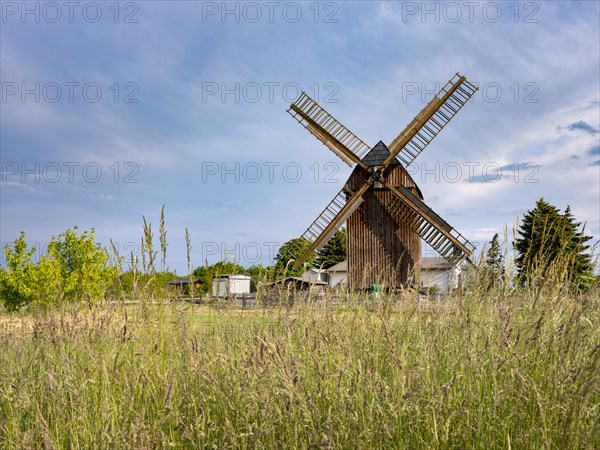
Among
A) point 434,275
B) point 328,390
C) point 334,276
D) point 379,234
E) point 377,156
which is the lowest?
point 328,390

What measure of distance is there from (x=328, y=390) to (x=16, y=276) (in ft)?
72.2

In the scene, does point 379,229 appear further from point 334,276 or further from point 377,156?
point 334,276

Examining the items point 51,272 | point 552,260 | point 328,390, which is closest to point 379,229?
point 51,272

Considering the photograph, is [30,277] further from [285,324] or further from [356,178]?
[285,324]

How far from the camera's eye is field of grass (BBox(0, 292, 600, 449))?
258 cm

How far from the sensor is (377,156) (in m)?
22.4

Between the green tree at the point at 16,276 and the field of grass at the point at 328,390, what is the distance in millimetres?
18642

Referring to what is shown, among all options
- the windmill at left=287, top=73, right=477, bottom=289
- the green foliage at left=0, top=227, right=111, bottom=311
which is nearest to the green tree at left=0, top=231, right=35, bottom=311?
the green foliage at left=0, top=227, right=111, bottom=311

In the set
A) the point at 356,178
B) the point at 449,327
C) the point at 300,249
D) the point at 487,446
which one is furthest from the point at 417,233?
the point at 487,446

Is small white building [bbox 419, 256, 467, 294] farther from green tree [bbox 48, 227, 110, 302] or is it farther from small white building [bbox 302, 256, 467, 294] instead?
green tree [bbox 48, 227, 110, 302]

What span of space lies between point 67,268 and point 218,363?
914 inches

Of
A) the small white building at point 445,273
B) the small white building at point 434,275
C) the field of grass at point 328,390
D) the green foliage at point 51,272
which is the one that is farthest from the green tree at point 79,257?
the field of grass at point 328,390

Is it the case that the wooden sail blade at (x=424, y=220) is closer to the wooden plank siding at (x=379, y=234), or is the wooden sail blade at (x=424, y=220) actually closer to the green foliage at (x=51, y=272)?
the wooden plank siding at (x=379, y=234)

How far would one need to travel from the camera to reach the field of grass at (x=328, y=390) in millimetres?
2576
